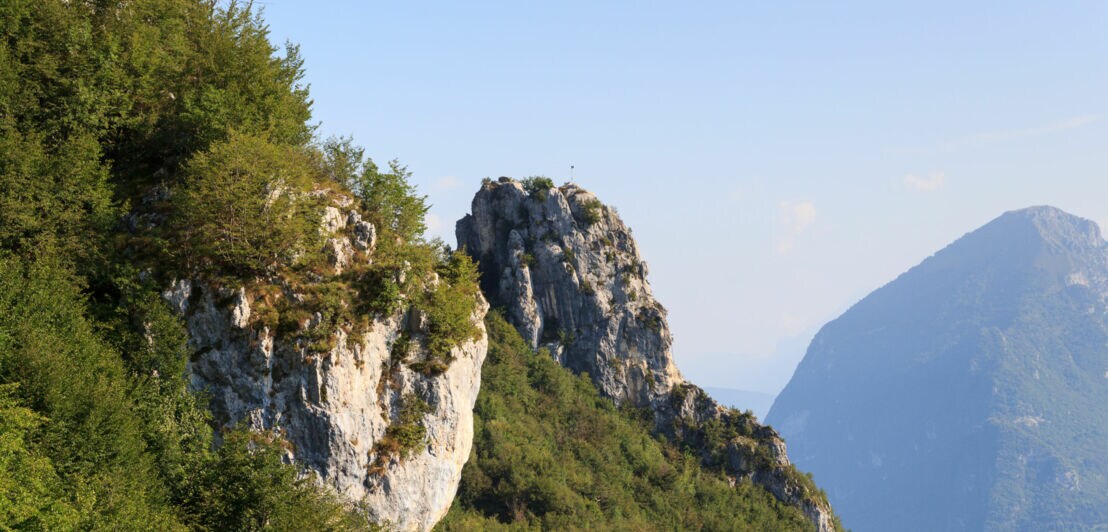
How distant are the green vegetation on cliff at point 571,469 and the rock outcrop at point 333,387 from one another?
28.6m

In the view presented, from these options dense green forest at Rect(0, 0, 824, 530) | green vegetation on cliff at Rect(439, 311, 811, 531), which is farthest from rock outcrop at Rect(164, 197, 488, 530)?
green vegetation on cliff at Rect(439, 311, 811, 531)

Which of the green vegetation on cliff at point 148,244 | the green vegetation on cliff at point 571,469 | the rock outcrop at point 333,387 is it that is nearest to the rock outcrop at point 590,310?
the green vegetation on cliff at point 571,469

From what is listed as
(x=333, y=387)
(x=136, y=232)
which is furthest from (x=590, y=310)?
(x=136, y=232)

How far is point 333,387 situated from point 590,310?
2334 inches

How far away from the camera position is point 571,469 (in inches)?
2975

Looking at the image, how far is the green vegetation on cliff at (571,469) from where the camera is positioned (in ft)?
225

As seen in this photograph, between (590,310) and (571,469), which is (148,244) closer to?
(571,469)

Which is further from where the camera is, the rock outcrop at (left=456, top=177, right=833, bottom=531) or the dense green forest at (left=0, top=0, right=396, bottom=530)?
the rock outcrop at (left=456, top=177, right=833, bottom=531)

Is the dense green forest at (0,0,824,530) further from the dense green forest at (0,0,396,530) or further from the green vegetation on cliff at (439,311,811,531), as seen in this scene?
the green vegetation on cliff at (439,311,811,531)

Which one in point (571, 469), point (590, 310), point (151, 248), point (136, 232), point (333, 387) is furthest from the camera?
point (590, 310)

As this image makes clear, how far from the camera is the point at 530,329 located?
87.3 meters

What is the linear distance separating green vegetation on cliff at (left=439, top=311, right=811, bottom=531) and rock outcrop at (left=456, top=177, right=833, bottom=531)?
233 centimetres

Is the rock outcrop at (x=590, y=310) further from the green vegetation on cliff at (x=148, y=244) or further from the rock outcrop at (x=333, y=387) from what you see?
the rock outcrop at (x=333, y=387)

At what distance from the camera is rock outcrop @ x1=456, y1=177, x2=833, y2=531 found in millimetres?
89125
